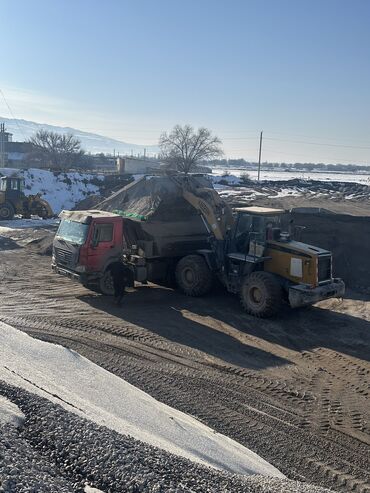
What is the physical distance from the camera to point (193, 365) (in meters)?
9.04

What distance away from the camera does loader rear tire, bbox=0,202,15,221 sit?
27609mm

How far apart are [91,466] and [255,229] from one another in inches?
342

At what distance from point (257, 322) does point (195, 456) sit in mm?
6151

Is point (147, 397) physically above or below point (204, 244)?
below

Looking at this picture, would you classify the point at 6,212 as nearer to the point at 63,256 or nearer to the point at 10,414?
the point at 63,256

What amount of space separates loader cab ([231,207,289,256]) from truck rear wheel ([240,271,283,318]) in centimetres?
65

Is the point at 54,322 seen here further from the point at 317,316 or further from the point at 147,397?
the point at 317,316

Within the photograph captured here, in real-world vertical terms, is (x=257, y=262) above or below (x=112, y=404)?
above

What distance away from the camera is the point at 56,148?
6719cm

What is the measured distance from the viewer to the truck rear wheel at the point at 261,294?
1138 cm

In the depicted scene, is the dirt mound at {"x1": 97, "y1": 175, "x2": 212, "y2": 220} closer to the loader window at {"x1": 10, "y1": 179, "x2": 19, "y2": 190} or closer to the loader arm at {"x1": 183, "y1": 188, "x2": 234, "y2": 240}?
the loader arm at {"x1": 183, "y1": 188, "x2": 234, "y2": 240}

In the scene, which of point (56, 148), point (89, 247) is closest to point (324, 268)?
point (89, 247)

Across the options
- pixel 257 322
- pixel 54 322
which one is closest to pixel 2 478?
pixel 54 322

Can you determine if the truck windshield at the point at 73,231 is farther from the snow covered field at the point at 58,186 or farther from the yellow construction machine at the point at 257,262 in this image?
the snow covered field at the point at 58,186
